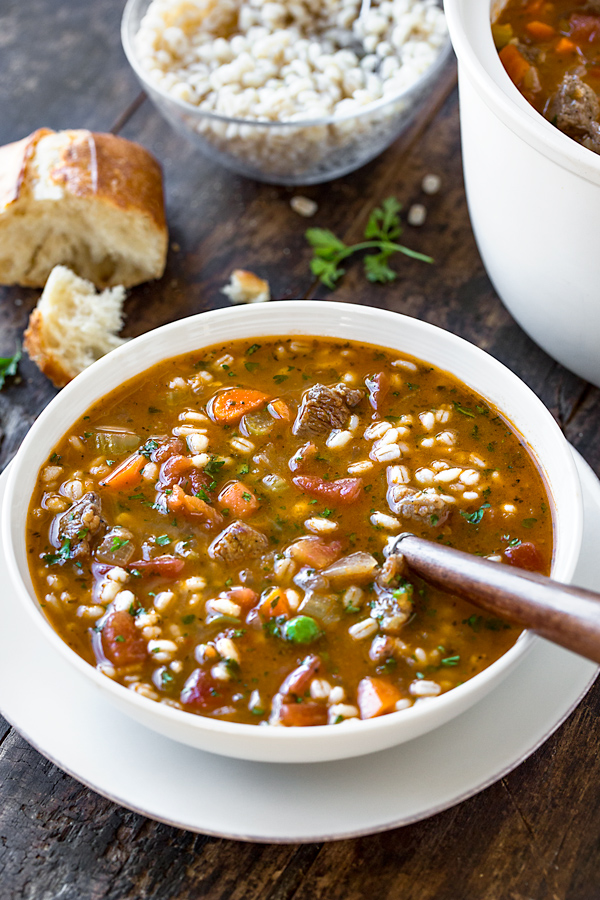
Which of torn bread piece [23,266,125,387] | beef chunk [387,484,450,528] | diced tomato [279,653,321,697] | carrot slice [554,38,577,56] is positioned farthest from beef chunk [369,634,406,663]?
carrot slice [554,38,577,56]

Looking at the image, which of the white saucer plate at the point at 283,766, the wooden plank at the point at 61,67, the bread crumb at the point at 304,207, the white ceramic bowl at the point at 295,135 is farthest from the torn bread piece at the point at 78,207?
the white saucer plate at the point at 283,766

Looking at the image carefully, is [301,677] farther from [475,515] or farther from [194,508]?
[475,515]

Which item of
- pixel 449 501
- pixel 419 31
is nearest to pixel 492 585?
pixel 449 501

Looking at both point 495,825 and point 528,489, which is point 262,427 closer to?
point 528,489

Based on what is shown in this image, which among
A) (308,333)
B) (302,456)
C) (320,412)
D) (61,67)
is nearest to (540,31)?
(308,333)

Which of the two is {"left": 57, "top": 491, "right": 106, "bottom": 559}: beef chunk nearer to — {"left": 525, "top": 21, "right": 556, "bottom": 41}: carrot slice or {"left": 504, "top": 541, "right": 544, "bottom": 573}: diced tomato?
{"left": 504, "top": 541, "right": 544, "bottom": 573}: diced tomato

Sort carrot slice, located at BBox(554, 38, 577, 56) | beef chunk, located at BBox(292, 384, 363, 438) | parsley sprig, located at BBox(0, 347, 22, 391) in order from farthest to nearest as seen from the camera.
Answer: parsley sprig, located at BBox(0, 347, 22, 391) < carrot slice, located at BBox(554, 38, 577, 56) < beef chunk, located at BBox(292, 384, 363, 438)
